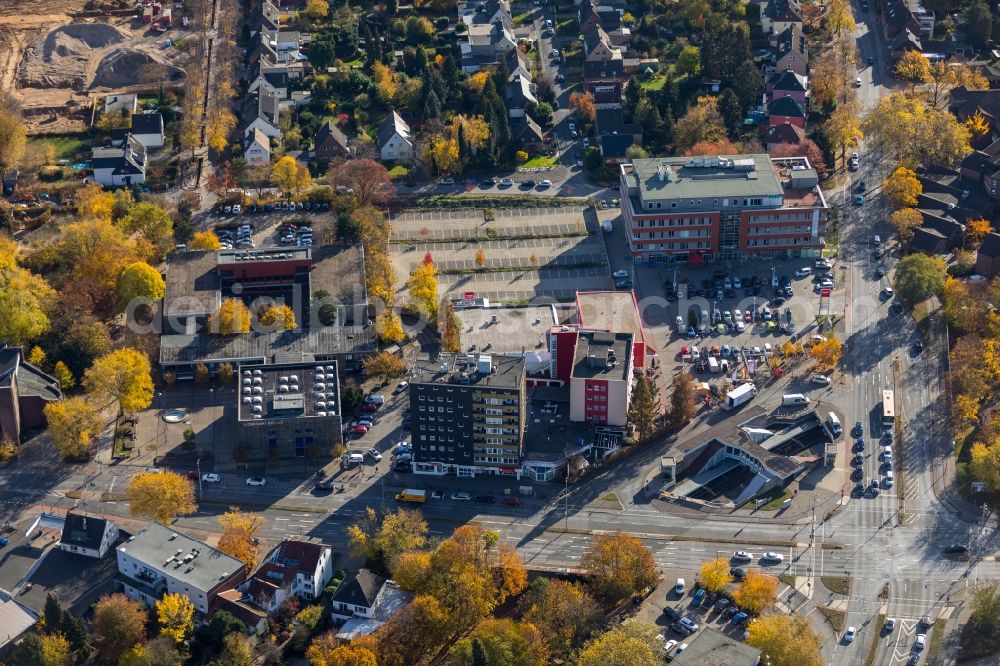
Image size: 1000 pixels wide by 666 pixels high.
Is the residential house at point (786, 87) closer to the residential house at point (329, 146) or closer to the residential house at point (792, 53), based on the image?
the residential house at point (792, 53)

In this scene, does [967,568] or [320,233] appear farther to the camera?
[320,233]

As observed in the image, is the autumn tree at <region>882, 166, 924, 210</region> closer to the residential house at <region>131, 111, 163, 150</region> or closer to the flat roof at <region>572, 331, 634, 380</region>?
the flat roof at <region>572, 331, 634, 380</region>

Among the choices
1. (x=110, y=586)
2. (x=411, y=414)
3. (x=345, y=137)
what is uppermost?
(x=345, y=137)

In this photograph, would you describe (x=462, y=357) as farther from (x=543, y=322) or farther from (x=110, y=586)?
(x=110, y=586)

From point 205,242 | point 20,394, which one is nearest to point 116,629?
point 20,394

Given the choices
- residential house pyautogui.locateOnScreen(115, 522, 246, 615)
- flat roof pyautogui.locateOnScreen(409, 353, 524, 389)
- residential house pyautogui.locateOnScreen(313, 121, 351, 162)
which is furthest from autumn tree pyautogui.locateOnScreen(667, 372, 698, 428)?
residential house pyautogui.locateOnScreen(313, 121, 351, 162)

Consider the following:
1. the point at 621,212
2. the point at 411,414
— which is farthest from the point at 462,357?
the point at 621,212

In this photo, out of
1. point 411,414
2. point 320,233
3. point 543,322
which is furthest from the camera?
point 320,233
